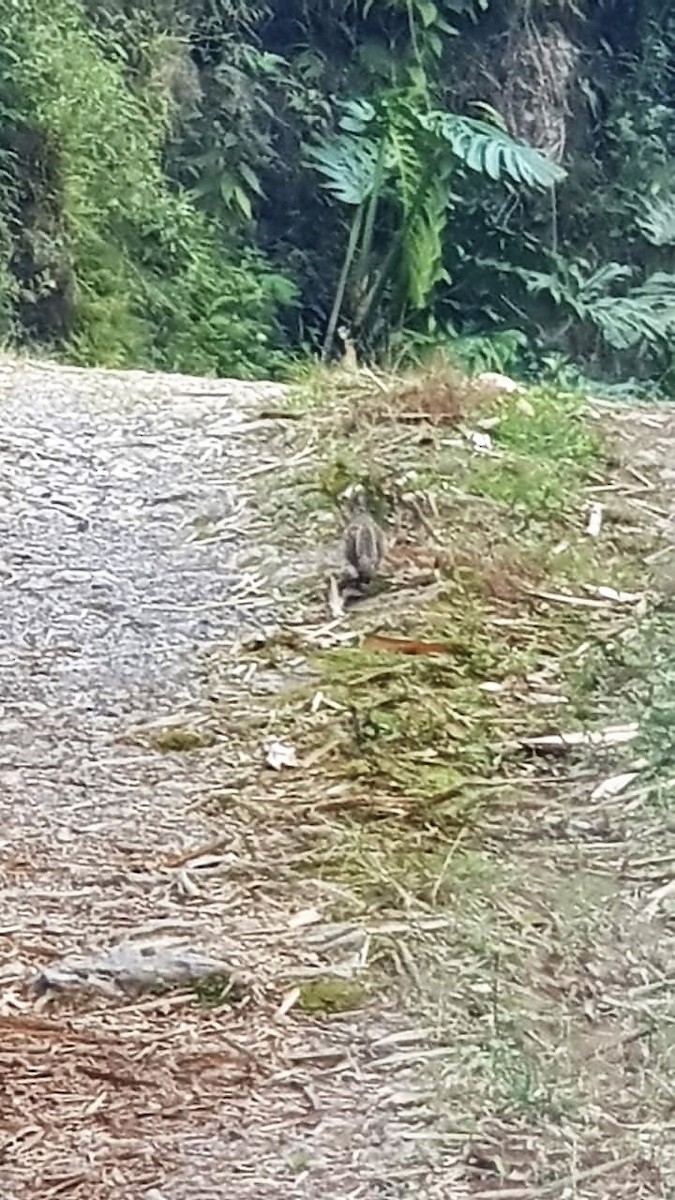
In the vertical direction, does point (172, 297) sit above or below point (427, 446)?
below

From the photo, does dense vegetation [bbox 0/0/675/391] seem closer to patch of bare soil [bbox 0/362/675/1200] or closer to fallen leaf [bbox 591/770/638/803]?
patch of bare soil [bbox 0/362/675/1200]

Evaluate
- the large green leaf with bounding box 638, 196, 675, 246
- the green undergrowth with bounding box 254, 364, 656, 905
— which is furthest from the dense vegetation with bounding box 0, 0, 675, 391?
the green undergrowth with bounding box 254, 364, 656, 905

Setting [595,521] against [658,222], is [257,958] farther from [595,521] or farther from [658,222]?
[658,222]

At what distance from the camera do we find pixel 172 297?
517 cm

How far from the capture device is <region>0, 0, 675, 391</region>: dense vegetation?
4.76m

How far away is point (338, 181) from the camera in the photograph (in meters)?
5.81

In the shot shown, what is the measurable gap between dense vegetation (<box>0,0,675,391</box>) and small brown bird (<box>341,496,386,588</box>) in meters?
2.32

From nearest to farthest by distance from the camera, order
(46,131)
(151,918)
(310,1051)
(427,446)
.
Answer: (310,1051) → (151,918) → (427,446) → (46,131)

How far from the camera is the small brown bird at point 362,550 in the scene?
2.28 metres

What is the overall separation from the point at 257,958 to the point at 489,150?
479 cm

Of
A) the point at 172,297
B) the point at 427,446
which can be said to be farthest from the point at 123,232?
the point at 427,446

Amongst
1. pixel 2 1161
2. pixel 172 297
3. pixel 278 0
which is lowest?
pixel 172 297

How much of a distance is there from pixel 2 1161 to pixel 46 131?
380cm

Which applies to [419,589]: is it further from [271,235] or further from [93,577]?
[271,235]
